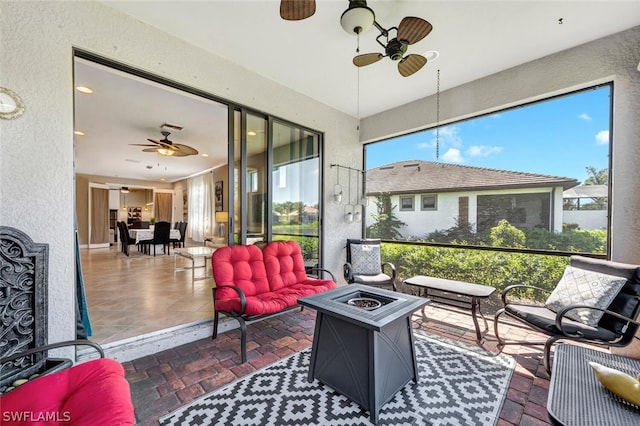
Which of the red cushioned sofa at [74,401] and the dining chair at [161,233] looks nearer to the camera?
the red cushioned sofa at [74,401]

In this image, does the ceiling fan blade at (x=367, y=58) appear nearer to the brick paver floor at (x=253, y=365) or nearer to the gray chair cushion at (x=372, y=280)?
the gray chair cushion at (x=372, y=280)

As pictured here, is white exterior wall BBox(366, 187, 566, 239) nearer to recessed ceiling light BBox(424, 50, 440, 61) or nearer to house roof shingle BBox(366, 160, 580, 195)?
house roof shingle BBox(366, 160, 580, 195)

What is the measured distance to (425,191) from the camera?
4312 millimetres

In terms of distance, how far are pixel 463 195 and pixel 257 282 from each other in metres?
3.16

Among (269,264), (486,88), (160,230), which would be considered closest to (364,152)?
(486,88)

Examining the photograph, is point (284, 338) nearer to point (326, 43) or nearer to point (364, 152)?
point (326, 43)

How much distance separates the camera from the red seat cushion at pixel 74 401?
1.05 metres

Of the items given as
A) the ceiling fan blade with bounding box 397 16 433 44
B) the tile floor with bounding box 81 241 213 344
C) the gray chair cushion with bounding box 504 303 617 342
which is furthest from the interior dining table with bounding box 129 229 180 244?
the gray chair cushion with bounding box 504 303 617 342

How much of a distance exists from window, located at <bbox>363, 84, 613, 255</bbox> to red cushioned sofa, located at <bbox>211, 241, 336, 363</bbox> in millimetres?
2170

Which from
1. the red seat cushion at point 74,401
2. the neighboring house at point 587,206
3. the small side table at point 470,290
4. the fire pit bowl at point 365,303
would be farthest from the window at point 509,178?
the red seat cushion at point 74,401

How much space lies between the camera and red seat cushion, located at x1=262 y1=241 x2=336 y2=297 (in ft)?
10.1

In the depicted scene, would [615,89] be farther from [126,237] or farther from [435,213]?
[126,237]

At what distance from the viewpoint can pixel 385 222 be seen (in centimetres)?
481

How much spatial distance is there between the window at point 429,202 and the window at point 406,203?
221 millimetres
